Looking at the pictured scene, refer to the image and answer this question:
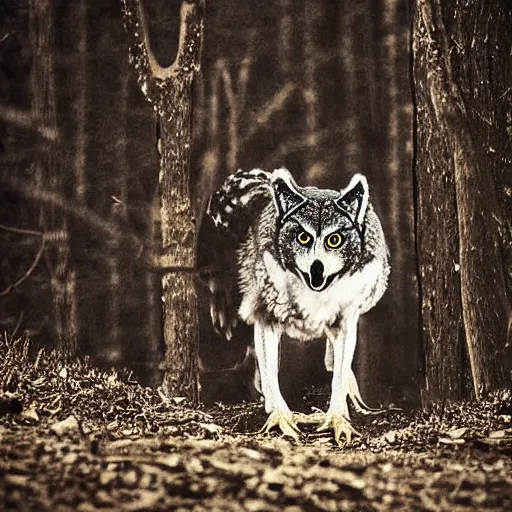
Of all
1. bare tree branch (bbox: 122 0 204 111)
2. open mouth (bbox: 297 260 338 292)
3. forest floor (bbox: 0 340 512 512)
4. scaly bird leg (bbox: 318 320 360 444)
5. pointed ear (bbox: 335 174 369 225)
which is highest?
bare tree branch (bbox: 122 0 204 111)

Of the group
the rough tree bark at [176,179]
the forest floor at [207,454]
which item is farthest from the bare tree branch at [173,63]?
the forest floor at [207,454]

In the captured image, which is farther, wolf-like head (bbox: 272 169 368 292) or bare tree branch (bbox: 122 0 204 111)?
bare tree branch (bbox: 122 0 204 111)

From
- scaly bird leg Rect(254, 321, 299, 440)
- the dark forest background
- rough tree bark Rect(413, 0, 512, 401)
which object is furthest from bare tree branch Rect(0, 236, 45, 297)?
rough tree bark Rect(413, 0, 512, 401)

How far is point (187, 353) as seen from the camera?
334 centimetres

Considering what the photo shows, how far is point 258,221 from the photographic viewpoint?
3.35 metres

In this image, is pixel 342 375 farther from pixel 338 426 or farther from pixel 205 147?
pixel 205 147

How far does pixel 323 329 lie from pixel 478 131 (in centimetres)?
109

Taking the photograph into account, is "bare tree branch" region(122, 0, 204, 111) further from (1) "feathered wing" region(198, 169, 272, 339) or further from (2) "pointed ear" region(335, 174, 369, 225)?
(2) "pointed ear" region(335, 174, 369, 225)

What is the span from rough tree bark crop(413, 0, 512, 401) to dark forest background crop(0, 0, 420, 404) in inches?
3.0

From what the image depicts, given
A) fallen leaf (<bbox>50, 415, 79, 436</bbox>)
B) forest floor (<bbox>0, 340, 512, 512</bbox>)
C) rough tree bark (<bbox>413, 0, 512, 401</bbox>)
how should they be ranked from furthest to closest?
rough tree bark (<bbox>413, 0, 512, 401</bbox>) < fallen leaf (<bbox>50, 415, 79, 436</bbox>) < forest floor (<bbox>0, 340, 512, 512</bbox>)

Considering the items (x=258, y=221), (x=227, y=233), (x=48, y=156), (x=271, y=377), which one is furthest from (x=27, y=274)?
(x=271, y=377)

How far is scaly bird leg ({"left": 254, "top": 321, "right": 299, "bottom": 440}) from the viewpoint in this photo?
10.7 feet

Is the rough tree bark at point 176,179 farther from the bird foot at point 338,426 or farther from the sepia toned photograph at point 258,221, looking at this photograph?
the bird foot at point 338,426

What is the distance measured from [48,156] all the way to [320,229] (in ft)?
4.08
